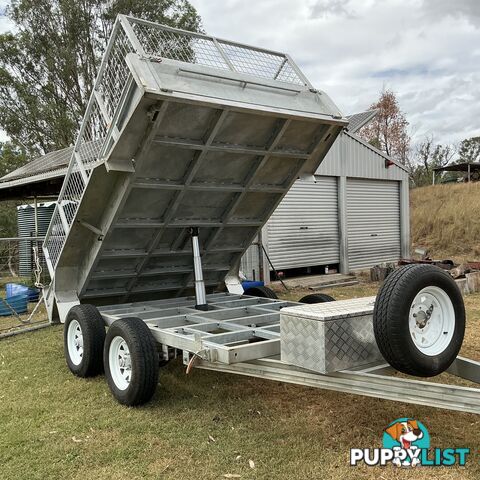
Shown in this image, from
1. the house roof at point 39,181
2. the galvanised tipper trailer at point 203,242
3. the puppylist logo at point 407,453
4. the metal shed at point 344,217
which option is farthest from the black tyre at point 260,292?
the house roof at point 39,181

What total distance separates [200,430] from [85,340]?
5.88 feet

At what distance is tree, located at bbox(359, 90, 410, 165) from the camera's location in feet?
116

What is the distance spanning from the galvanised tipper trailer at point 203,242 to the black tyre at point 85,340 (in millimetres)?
19

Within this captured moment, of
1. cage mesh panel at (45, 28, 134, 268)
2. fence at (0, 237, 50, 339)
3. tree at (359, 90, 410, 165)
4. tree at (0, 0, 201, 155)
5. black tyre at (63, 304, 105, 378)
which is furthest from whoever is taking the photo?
tree at (359, 90, 410, 165)

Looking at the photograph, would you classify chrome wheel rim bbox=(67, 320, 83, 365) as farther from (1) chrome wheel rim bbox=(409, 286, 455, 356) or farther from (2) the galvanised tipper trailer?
(1) chrome wheel rim bbox=(409, 286, 455, 356)

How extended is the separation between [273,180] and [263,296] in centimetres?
195

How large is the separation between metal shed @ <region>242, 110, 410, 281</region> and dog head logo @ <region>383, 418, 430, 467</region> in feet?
28.5

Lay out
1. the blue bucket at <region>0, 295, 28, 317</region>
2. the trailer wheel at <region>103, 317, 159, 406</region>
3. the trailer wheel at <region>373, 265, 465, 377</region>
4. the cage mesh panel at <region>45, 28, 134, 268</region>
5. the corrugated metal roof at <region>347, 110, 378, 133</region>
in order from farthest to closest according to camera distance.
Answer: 1. the corrugated metal roof at <region>347, 110, 378, 133</region>
2. the blue bucket at <region>0, 295, 28, 317</region>
3. the cage mesh panel at <region>45, 28, 134, 268</region>
4. the trailer wheel at <region>103, 317, 159, 406</region>
5. the trailer wheel at <region>373, 265, 465, 377</region>

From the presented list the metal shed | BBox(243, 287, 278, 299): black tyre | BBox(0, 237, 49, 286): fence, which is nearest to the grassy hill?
the metal shed

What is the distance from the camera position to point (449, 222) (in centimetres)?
2294

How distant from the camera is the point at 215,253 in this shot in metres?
6.66

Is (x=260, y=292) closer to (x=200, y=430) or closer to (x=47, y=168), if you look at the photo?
(x=200, y=430)

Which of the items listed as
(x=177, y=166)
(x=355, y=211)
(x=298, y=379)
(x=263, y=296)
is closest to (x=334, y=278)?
(x=355, y=211)


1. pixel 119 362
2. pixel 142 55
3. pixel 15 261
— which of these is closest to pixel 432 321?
pixel 119 362
